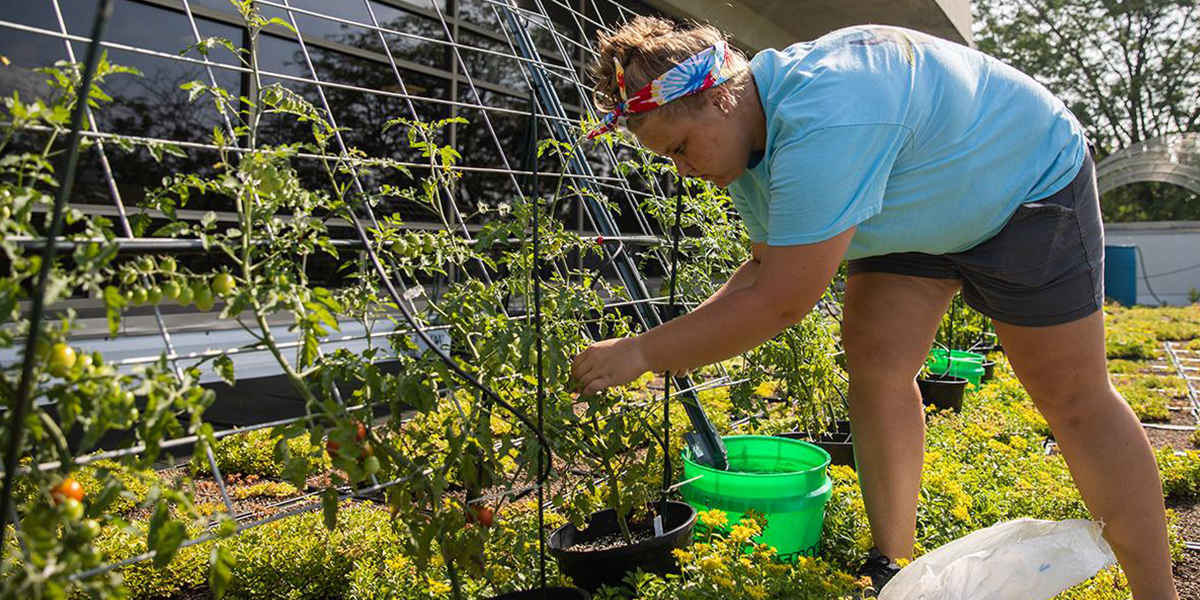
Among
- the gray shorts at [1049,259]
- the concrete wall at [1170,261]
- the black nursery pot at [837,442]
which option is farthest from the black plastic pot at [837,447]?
the concrete wall at [1170,261]

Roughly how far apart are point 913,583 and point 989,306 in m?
0.54

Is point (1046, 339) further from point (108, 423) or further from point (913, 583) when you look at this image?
point (108, 423)

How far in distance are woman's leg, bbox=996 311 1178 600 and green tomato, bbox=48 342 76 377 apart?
58.8 inches

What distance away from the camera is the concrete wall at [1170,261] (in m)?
14.1

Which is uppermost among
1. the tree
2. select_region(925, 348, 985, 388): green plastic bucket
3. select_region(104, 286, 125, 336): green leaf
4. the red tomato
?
the tree

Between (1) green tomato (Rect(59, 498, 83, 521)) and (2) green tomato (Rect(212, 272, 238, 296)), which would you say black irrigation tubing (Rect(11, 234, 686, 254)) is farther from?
(1) green tomato (Rect(59, 498, 83, 521))

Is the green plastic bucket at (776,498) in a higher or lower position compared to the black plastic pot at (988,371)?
higher

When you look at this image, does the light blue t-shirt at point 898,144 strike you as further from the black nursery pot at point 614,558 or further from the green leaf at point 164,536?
the green leaf at point 164,536

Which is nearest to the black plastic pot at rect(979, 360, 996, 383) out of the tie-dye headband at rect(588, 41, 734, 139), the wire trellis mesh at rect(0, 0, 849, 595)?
the wire trellis mesh at rect(0, 0, 849, 595)

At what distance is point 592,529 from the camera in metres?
1.87

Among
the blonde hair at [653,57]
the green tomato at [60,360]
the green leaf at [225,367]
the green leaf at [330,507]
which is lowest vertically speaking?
the green leaf at [330,507]

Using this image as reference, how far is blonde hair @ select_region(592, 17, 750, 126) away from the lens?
1385 mm

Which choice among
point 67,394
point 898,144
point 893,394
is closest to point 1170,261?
point 893,394

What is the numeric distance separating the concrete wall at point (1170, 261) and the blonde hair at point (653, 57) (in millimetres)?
14938
